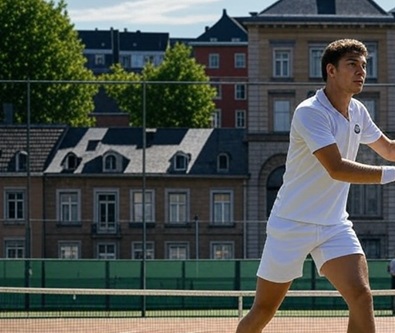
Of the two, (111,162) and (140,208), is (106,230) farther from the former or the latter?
(111,162)

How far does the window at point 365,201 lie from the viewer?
38438mm

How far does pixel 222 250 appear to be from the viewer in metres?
41.7

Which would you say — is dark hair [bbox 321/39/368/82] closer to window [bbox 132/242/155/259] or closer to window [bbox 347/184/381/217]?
window [bbox 347/184/381/217]

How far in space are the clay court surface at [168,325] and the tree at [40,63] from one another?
40117mm

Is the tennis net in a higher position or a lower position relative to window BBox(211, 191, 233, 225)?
lower

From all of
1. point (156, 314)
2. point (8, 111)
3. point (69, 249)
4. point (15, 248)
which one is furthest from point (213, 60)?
point (156, 314)

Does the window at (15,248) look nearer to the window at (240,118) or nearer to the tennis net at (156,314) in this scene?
the tennis net at (156,314)

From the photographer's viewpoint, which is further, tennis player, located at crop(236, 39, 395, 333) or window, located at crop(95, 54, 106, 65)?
window, located at crop(95, 54, 106, 65)

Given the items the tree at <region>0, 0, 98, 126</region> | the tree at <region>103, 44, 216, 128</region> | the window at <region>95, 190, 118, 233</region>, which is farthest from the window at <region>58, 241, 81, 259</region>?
the tree at <region>103, 44, 216, 128</region>

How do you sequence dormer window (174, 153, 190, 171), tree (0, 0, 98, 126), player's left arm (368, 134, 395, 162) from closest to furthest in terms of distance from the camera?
1. player's left arm (368, 134, 395, 162)
2. dormer window (174, 153, 190, 171)
3. tree (0, 0, 98, 126)

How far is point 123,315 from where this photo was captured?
80.6 feet

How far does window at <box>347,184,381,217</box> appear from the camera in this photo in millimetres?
38438

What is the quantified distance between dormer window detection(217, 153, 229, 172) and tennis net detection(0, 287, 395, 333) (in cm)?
1829

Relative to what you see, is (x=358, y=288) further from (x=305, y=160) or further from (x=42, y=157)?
(x=42, y=157)
